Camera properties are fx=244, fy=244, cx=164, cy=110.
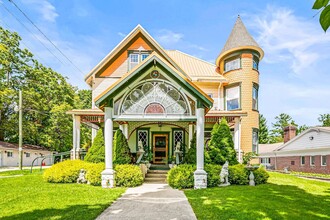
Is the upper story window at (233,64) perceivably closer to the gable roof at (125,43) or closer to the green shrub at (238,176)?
the gable roof at (125,43)

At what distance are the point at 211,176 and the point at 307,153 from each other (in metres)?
→ 22.0

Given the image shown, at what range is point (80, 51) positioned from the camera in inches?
643

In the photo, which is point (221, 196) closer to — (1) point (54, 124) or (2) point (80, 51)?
(2) point (80, 51)

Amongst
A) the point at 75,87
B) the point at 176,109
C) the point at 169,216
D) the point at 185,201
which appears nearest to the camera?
the point at 169,216

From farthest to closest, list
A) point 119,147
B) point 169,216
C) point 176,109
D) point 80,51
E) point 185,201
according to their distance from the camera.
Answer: point 80,51, point 119,147, point 176,109, point 185,201, point 169,216

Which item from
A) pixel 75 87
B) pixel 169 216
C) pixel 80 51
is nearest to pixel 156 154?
pixel 80 51

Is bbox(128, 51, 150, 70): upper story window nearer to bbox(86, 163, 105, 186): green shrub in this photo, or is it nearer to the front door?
the front door

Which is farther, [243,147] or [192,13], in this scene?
[243,147]

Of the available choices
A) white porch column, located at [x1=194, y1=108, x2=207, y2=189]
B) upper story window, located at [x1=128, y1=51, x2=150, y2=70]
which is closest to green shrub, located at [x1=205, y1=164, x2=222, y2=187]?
white porch column, located at [x1=194, y1=108, x2=207, y2=189]

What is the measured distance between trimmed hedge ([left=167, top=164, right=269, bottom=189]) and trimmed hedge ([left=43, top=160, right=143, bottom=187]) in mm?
1487

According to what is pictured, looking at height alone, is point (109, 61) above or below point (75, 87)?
below

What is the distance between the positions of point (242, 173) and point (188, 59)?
1244cm

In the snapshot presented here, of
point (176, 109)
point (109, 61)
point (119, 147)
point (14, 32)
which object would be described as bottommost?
point (119, 147)

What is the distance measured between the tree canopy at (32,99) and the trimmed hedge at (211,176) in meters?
25.7
